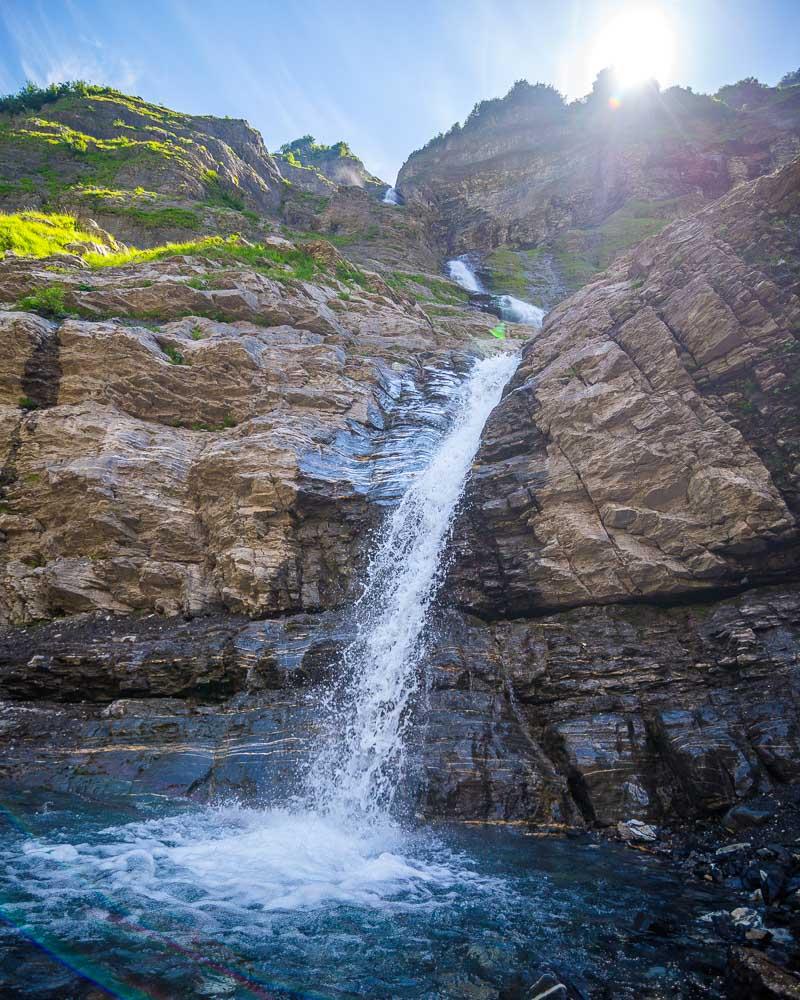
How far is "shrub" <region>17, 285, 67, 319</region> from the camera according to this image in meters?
16.2

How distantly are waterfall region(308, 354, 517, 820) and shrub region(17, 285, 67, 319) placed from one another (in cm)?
1282

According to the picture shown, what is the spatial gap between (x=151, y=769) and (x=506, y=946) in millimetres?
6874

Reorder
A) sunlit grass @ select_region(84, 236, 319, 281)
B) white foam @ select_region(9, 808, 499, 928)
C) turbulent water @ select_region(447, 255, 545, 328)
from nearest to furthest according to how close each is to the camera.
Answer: white foam @ select_region(9, 808, 499, 928) < sunlit grass @ select_region(84, 236, 319, 281) < turbulent water @ select_region(447, 255, 545, 328)

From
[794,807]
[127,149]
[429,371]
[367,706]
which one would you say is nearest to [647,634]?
[794,807]

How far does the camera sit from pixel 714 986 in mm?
4406

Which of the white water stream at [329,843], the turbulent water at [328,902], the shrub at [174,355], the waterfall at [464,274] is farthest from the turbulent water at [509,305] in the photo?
the turbulent water at [328,902]

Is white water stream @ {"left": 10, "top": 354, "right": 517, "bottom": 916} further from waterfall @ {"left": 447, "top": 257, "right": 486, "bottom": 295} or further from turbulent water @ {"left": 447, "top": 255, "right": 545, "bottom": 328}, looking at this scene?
waterfall @ {"left": 447, "top": 257, "right": 486, "bottom": 295}

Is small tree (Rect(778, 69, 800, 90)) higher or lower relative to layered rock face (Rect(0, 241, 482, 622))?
higher

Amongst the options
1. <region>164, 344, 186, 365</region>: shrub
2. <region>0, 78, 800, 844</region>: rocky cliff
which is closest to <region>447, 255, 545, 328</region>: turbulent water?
<region>0, 78, 800, 844</region>: rocky cliff

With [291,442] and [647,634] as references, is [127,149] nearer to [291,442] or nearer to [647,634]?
[291,442]

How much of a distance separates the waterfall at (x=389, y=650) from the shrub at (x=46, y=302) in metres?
12.8

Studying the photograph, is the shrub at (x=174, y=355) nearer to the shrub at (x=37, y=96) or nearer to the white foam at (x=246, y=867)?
the white foam at (x=246, y=867)

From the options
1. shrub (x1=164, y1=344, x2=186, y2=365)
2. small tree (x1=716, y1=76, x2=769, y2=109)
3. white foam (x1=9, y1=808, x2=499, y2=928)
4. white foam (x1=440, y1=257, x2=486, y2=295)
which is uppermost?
small tree (x1=716, y1=76, x2=769, y2=109)

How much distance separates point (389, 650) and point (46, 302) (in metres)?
15.7
